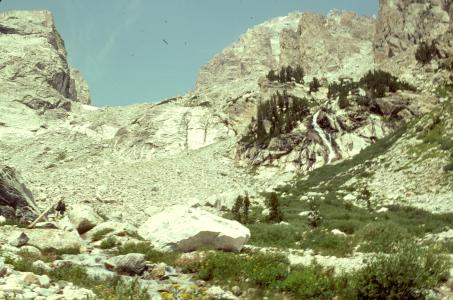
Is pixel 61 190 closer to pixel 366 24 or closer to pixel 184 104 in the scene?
pixel 184 104

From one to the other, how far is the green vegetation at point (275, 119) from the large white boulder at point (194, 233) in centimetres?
4634

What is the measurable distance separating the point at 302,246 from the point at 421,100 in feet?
146

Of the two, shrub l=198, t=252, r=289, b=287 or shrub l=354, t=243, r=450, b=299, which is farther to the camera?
shrub l=198, t=252, r=289, b=287

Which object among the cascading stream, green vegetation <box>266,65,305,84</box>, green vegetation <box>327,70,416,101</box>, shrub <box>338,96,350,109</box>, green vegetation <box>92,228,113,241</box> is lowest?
green vegetation <box>92,228,113,241</box>

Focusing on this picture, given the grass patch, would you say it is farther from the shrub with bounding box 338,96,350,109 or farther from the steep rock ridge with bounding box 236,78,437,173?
the shrub with bounding box 338,96,350,109

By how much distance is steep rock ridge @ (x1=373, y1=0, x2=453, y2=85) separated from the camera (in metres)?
99.0

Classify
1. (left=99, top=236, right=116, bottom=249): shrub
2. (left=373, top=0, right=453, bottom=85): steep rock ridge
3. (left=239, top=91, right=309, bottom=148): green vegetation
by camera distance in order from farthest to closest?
(left=373, top=0, right=453, bottom=85): steep rock ridge
(left=239, top=91, right=309, bottom=148): green vegetation
(left=99, top=236, right=116, bottom=249): shrub

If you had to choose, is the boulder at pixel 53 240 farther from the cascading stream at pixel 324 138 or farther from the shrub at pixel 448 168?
the cascading stream at pixel 324 138

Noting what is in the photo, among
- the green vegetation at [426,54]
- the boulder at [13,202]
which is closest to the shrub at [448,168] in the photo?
the boulder at [13,202]

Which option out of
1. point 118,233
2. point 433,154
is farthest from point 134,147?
point 118,233

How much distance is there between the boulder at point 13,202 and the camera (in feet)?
67.5

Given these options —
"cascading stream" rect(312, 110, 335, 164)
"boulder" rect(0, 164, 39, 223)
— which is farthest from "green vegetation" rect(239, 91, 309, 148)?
"boulder" rect(0, 164, 39, 223)

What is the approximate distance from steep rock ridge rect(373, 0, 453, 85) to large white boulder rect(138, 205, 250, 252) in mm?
79022

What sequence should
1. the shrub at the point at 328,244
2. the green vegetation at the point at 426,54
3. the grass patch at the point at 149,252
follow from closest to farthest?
the grass patch at the point at 149,252
the shrub at the point at 328,244
the green vegetation at the point at 426,54
